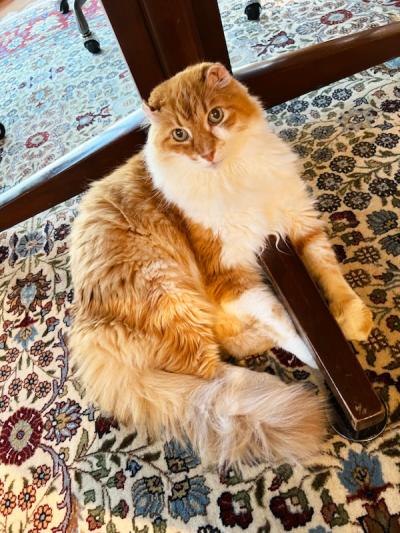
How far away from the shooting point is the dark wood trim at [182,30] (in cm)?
106

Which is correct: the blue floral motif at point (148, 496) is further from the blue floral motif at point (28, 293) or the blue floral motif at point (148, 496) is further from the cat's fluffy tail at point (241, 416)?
the blue floral motif at point (28, 293)

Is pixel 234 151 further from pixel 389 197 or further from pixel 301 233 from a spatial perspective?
pixel 389 197

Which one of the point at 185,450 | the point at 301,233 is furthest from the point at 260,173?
the point at 185,450

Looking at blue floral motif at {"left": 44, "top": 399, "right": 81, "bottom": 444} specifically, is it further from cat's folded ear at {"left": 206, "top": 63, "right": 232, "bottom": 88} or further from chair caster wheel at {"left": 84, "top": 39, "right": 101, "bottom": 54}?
chair caster wheel at {"left": 84, "top": 39, "right": 101, "bottom": 54}

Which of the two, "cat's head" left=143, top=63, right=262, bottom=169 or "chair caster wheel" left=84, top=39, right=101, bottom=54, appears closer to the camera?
"cat's head" left=143, top=63, right=262, bottom=169

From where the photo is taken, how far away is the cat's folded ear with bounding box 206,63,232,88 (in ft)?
2.89

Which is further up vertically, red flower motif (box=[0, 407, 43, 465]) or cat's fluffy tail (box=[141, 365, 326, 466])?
cat's fluffy tail (box=[141, 365, 326, 466])

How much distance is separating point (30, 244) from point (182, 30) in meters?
0.91

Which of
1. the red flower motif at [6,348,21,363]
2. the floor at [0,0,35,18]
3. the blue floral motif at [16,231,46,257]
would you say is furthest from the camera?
the floor at [0,0,35,18]

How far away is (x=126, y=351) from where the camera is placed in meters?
0.93

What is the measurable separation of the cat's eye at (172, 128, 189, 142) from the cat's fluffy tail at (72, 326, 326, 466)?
471 mm

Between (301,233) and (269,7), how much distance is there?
5.55ft

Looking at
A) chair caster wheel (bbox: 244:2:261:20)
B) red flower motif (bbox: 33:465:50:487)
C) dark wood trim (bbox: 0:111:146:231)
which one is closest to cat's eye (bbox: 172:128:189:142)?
dark wood trim (bbox: 0:111:146:231)

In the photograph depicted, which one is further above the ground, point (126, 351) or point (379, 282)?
point (126, 351)
